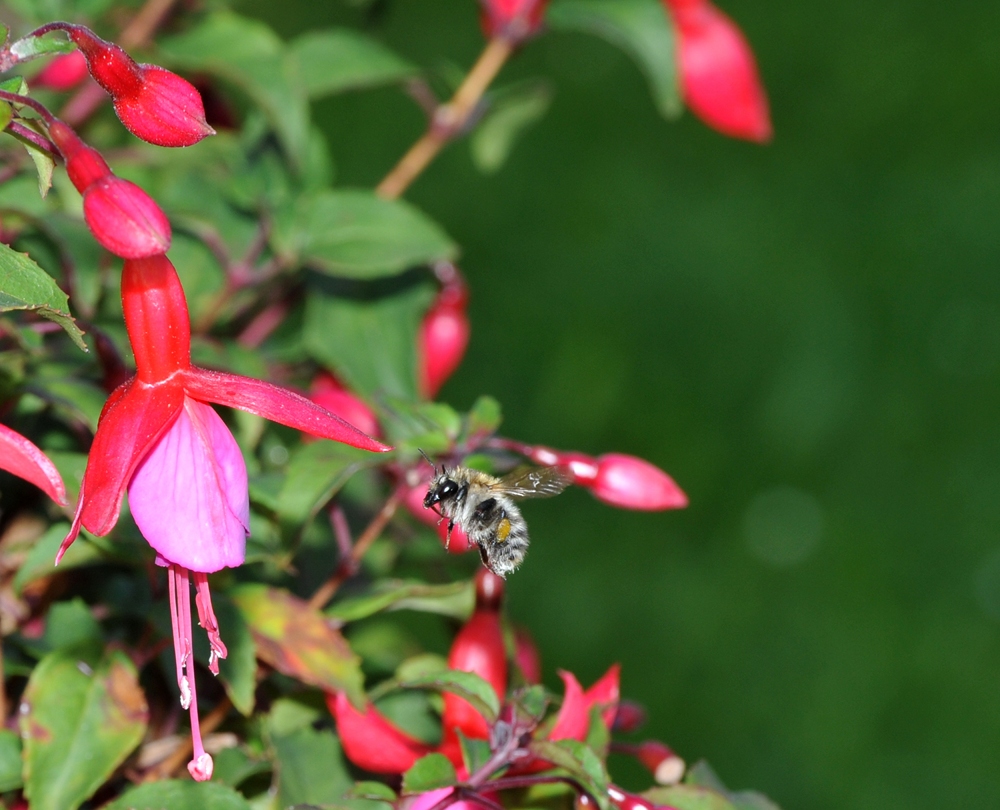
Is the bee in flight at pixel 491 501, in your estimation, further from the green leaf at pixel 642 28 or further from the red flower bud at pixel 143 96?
the green leaf at pixel 642 28

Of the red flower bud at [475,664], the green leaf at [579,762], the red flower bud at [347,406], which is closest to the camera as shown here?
the green leaf at [579,762]

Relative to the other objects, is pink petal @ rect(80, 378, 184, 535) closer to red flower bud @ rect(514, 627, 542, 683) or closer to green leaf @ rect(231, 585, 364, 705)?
green leaf @ rect(231, 585, 364, 705)

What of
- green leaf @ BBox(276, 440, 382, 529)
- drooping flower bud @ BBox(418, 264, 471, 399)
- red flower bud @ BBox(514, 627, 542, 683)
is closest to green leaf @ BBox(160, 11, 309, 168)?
drooping flower bud @ BBox(418, 264, 471, 399)

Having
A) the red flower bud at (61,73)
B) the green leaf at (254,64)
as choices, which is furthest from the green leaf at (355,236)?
the red flower bud at (61,73)

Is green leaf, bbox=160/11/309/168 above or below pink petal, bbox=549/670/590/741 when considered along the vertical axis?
above

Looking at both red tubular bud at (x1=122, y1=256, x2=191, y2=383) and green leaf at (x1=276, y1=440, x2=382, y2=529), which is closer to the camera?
red tubular bud at (x1=122, y1=256, x2=191, y2=383)

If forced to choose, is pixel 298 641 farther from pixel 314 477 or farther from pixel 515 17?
pixel 515 17

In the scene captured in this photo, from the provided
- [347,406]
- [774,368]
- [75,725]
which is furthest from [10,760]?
[774,368]
